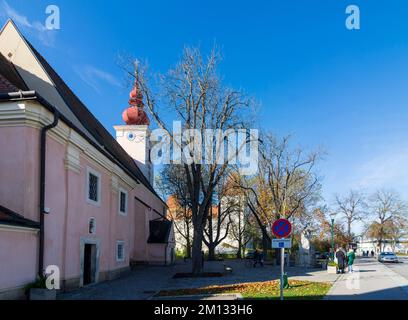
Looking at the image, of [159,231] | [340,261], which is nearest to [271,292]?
[340,261]

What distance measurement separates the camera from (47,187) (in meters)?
14.7

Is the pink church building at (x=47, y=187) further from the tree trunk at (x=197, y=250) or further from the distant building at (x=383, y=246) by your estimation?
the distant building at (x=383, y=246)

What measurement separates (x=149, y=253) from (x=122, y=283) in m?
17.0

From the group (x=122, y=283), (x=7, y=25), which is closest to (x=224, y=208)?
(x=122, y=283)

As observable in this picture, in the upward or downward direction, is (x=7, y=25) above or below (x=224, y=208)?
above

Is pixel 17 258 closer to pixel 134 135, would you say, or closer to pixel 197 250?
pixel 197 250

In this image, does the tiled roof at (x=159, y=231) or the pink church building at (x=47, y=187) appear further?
the tiled roof at (x=159, y=231)

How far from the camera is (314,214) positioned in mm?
48781

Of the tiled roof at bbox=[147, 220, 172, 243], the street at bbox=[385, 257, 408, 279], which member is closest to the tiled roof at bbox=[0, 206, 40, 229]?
the street at bbox=[385, 257, 408, 279]

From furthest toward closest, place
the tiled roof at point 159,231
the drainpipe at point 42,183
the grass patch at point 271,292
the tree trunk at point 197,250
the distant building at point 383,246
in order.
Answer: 1. the distant building at point 383,246
2. the tiled roof at point 159,231
3. the tree trunk at point 197,250
4. the grass patch at point 271,292
5. the drainpipe at point 42,183

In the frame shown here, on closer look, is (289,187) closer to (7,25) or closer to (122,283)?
(122,283)

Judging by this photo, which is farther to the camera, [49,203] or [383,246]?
[383,246]

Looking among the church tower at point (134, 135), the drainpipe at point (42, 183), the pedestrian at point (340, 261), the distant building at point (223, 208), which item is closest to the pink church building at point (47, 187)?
the drainpipe at point (42, 183)

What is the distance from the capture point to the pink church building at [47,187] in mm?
13156
